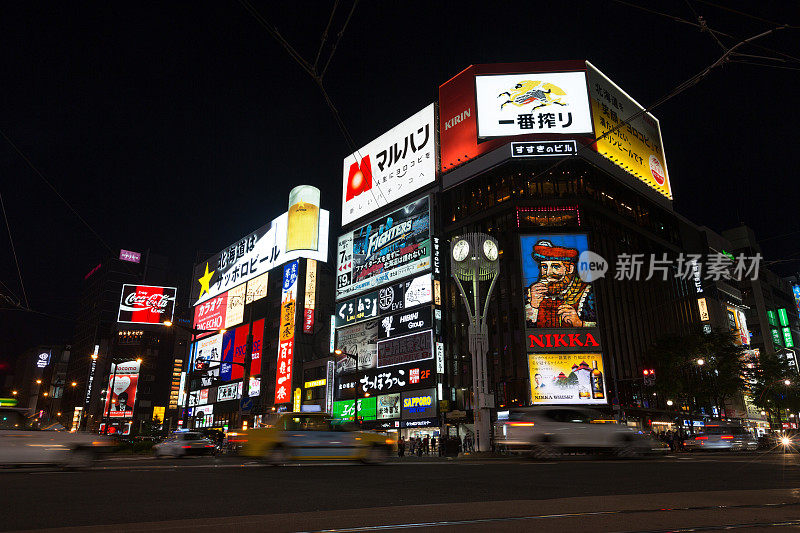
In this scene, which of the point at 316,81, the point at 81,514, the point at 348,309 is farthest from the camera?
the point at 348,309

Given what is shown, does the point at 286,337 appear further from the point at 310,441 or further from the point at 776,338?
the point at 776,338

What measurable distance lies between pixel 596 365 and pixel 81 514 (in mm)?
46514

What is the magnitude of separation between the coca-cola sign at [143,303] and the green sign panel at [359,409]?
→ 1011 inches

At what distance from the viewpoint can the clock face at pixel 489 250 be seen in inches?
A: 1698

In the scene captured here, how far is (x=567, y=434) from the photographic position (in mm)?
17391

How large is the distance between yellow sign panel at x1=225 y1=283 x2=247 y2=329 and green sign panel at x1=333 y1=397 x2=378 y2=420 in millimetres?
25178

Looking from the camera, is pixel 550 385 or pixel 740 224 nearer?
pixel 550 385

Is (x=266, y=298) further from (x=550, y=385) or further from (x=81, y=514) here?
(x=81, y=514)

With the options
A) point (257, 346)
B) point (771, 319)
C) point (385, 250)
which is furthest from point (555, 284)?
point (771, 319)

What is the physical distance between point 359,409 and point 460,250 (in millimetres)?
21622

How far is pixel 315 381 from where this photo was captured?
61969 mm

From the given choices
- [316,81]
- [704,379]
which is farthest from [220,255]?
[316,81]

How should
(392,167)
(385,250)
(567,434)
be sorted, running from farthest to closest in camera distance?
1. (392,167)
2. (385,250)
3. (567,434)

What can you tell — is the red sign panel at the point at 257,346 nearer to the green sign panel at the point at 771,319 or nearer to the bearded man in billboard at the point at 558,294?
the bearded man in billboard at the point at 558,294
